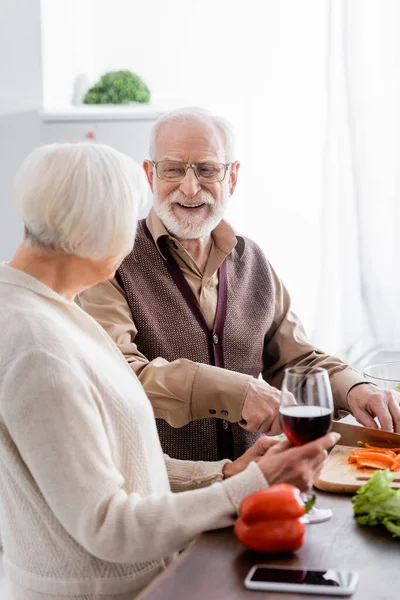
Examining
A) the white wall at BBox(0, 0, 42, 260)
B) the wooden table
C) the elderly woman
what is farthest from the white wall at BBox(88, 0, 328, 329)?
the wooden table

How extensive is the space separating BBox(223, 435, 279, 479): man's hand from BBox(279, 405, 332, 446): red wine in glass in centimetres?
25

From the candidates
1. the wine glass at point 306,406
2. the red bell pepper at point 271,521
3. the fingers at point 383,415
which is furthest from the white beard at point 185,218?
the red bell pepper at point 271,521

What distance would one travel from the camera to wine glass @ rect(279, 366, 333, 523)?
1.38 meters

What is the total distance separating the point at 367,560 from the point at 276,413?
1.95ft

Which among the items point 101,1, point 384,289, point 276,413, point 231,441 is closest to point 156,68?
point 101,1

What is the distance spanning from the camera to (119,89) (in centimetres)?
379

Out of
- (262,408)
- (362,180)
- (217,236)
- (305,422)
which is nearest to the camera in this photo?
(305,422)

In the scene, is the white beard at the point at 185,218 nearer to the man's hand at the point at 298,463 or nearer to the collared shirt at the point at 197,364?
the collared shirt at the point at 197,364

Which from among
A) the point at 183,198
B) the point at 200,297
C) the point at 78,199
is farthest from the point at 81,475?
the point at 183,198

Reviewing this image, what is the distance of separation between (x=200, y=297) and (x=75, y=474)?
1.12m

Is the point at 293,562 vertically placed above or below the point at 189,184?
below

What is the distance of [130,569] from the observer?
145cm

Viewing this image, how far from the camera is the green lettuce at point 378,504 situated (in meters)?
1.40

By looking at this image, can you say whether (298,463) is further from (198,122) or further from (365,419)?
(198,122)
